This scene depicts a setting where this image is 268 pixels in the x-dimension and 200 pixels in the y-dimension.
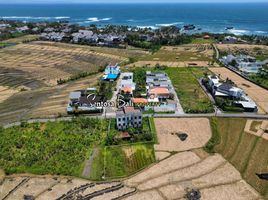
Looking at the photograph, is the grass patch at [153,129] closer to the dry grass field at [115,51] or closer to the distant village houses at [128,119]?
the distant village houses at [128,119]

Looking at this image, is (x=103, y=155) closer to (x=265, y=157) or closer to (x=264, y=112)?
(x=265, y=157)

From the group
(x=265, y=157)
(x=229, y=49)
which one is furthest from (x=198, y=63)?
(x=265, y=157)

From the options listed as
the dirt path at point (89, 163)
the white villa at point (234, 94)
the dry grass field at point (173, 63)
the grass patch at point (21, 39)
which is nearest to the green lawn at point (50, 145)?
the dirt path at point (89, 163)

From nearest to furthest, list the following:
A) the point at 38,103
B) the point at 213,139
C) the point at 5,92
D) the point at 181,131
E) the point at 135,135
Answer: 1. the point at 213,139
2. the point at 135,135
3. the point at 181,131
4. the point at 38,103
5. the point at 5,92

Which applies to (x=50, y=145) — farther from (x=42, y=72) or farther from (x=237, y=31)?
(x=237, y=31)

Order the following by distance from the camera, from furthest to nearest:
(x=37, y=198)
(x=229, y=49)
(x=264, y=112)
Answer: (x=229, y=49)
(x=264, y=112)
(x=37, y=198)

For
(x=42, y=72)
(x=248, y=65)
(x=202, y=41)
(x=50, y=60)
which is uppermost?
(x=248, y=65)

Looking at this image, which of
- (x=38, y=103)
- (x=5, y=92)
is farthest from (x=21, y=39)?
(x=38, y=103)
